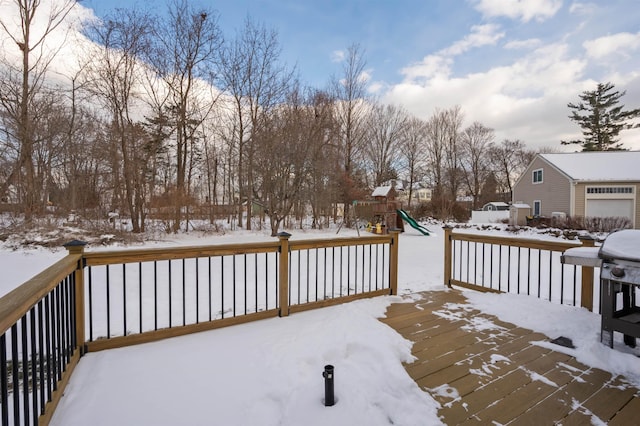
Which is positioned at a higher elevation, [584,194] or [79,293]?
[584,194]

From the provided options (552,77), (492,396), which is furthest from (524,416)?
(552,77)

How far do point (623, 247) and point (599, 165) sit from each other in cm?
1995

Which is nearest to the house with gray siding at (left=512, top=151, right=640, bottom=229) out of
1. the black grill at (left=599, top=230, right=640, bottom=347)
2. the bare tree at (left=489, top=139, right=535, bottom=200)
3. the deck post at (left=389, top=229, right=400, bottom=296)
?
the bare tree at (left=489, top=139, right=535, bottom=200)

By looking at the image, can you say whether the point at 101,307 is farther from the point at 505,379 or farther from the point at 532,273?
the point at 532,273

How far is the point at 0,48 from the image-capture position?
8820 mm

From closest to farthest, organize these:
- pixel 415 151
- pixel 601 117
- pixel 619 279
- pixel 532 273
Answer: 1. pixel 619 279
2. pixel 532 273
3. pixel 601 117
4. pixel 415 151

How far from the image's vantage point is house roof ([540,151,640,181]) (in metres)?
15.7

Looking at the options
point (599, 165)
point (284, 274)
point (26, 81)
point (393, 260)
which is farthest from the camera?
point (599, 165)

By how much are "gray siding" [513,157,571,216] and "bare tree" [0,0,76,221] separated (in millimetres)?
22825

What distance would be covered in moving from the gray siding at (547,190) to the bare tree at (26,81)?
22.8 metres

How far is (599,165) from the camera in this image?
1691 cm

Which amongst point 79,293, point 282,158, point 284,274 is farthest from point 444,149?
point 79,293

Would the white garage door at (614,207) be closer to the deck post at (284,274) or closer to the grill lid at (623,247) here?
the grill lid at (623,247)

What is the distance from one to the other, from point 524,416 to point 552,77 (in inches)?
484
